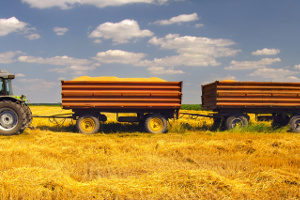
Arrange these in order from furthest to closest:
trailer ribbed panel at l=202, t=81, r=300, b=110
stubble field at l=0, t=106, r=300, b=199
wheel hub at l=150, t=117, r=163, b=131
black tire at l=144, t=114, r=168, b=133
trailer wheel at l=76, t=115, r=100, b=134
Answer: trailer ribbed panel at l=202, t=81, r=300, b=110 < wheel hub at l=150, t=117, r=163, b=131 < black tire at l=144, t=114, r=168, b=133 < trailer wheel at l=76, t=115, r=100, b=134 < stubble field at l=0, t=106, r=300, b=199

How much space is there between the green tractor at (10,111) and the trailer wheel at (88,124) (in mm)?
2083

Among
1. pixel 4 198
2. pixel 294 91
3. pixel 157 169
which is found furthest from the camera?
pixel 294 91

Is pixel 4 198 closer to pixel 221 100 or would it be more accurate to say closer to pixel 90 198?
pixel 90 198

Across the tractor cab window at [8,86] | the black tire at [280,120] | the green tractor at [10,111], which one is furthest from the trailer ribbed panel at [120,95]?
the black tire at [280,120]

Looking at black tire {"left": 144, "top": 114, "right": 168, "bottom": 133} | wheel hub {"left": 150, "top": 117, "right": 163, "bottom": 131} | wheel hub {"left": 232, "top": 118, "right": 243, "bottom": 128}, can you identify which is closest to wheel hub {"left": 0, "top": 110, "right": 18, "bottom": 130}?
black tire {"left": 144, "top": 114, "right": 168, "bottom": 133}

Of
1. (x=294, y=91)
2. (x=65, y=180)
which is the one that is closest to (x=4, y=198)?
(x=65, y=180)

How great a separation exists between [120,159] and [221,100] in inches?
272

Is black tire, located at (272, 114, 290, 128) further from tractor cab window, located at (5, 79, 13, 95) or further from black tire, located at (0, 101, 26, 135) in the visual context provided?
tractor cab window, located at (5, 79, 13, 95)

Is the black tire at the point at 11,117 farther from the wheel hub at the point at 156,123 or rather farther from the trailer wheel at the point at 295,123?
the trailer wheel at the point at 295,123

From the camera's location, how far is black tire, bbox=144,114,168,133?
11.6m

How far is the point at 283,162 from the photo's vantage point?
6.21 meters

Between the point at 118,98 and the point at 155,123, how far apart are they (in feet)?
6.39

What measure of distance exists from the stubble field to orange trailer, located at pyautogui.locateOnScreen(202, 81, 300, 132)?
3.16 meters

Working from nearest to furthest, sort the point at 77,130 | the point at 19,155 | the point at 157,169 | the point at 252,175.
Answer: the point at 252,175, the point at 157,169, the point at 19,155, the point at 77,130
